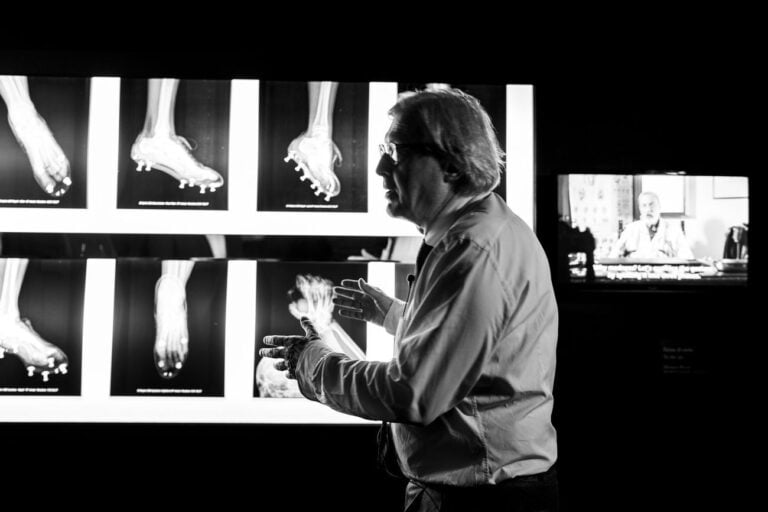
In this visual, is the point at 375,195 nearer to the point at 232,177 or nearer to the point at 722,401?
the point at 232,177

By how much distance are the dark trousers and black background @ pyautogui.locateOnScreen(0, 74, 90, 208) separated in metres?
1.38

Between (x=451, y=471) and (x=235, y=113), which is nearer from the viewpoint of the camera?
(x=451, y=471)

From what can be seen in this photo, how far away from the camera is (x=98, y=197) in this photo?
1855 mm

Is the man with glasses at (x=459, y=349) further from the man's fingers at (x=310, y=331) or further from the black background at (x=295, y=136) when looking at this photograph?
the black background at (x=295, y=136)

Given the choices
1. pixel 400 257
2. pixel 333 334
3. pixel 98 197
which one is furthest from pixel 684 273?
pixel 98 197

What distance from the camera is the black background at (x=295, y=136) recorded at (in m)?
1.89

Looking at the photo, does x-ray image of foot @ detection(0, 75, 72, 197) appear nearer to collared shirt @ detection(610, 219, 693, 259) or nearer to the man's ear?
the man's ear

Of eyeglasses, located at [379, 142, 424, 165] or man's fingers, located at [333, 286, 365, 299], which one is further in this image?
man's fingers, located at [333, 286, 365, 299]

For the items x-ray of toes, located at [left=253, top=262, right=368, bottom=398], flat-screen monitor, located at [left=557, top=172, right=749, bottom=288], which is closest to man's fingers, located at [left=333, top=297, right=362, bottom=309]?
x-ray of toes, located at [left=253, top=262, right=368, bottom=398]

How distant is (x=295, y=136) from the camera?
1.90 meters

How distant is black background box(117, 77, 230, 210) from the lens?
1.86 meters

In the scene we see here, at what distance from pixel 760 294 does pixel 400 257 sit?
4.04ft

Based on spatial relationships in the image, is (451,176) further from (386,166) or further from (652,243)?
(652,243)

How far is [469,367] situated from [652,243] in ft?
3.58
